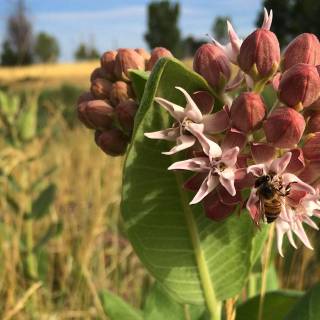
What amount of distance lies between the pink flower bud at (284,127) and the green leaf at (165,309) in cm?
42

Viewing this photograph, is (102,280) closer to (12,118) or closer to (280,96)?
(12,118)

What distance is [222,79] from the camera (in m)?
0.58

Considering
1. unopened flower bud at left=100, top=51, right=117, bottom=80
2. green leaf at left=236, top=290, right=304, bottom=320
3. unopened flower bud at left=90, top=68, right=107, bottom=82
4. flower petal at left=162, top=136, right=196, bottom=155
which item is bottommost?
green leaf at left=236, top=290, right=304, bottom=320

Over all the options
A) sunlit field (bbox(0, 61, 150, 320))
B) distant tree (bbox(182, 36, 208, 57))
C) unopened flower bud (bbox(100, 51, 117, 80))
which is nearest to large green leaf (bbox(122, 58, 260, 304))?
unopened flower bud (bbox(100, 51, 117, 80))

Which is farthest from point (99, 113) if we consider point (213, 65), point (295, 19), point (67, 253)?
point (295, 19)

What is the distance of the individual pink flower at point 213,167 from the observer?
0.52m

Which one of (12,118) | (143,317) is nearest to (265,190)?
(143,317)

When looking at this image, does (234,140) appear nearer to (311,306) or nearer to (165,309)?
(311,306)

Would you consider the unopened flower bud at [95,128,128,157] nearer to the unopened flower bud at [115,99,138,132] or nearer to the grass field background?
the unopened flower bud at [115,99,138,132]

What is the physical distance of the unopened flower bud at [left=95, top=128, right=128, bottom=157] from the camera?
61 centimetres

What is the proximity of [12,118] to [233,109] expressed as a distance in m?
1.43

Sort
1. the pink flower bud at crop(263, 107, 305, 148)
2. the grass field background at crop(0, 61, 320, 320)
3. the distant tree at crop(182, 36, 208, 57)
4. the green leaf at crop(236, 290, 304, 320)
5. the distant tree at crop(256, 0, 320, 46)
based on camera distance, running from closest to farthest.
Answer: the pink flower bud at crop(263, 107, 305, 148)
the green leaf at crop(236, 290, 304, 320)
the grass field background at crop(0, 61, 320, 320)
the distant tree at crop(256, 0, 320, 46)
the distant tree at crop(182, 36, 208, 57)

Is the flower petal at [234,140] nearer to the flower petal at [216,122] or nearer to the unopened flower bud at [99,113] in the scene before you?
the flower petal at [216,122]

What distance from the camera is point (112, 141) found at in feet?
2.01
